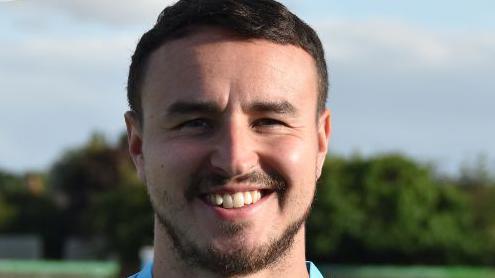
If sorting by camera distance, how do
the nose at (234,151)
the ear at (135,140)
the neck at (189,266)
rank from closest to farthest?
the nose at (234,151), the neck at (189,266), the ear at (135,140)

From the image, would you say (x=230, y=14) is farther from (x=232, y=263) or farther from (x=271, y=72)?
(x=232, y=263)

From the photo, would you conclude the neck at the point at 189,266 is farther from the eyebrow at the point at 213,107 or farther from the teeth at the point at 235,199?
the eyebrow at the point at 213,107

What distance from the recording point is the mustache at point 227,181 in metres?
3.23

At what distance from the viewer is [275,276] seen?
11.1 feet

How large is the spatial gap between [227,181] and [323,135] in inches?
17.8

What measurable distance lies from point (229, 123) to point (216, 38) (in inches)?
9.8

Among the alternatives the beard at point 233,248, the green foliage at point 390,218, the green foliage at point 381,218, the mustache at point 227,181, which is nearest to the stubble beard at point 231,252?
the beard at point 233,248

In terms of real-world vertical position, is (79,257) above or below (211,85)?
below

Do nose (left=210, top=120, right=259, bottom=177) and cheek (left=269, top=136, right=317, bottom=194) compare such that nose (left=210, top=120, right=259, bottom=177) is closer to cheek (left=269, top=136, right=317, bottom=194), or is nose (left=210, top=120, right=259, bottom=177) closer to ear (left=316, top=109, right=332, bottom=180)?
cheek (left=269, top=136, right=317, bottom=194)

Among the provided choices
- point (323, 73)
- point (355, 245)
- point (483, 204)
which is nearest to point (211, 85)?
point (323, 73)

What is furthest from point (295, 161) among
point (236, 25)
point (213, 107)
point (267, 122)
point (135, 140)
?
point (135, 140)

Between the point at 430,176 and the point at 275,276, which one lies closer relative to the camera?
Answer: the point at 275,276

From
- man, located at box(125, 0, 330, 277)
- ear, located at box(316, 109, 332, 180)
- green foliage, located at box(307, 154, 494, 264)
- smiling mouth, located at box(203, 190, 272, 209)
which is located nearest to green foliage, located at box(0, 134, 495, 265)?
green foliage, located at box(307, 154, 494, 264)

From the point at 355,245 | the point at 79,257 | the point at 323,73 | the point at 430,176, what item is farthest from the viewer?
the point at 79,257
